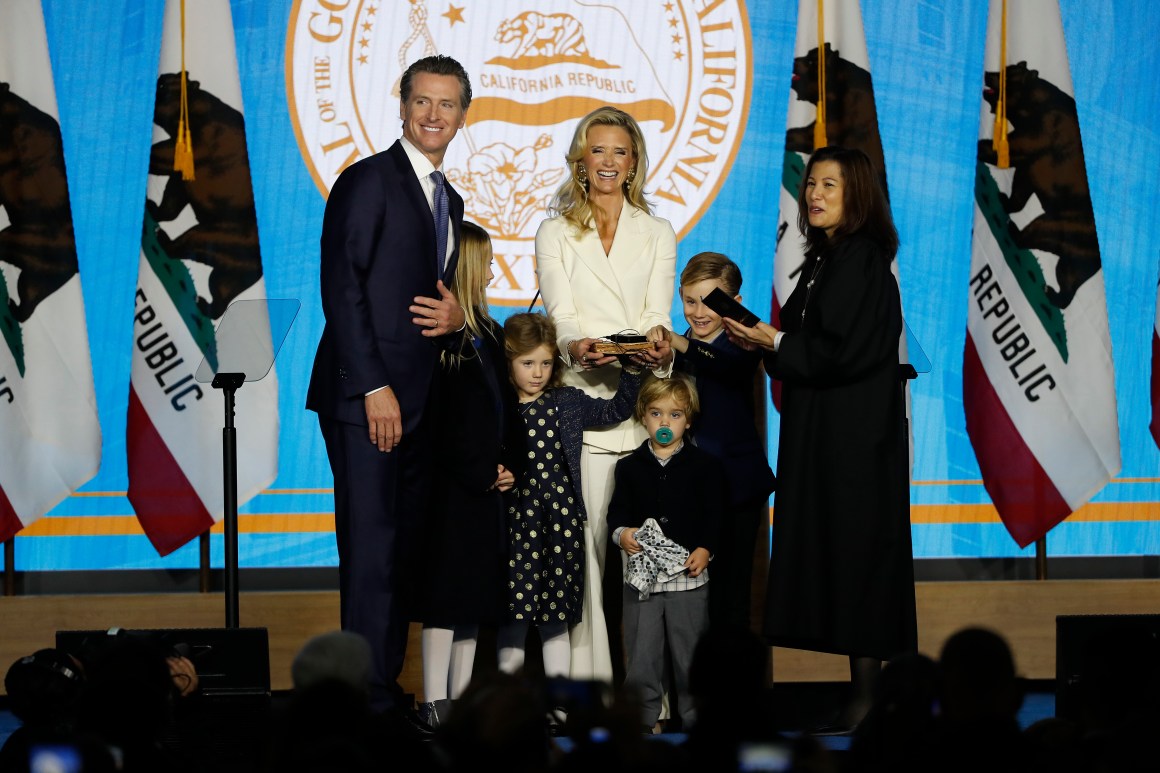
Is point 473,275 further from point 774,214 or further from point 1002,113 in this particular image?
point 1002,113

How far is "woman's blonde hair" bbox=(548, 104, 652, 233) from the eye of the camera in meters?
4.17

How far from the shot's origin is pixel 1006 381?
5.54 metres

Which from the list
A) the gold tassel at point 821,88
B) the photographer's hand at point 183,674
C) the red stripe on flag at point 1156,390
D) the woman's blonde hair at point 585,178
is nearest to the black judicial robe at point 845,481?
the woman's blonde hair at point 585,178

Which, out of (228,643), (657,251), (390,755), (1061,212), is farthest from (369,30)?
(390,755)

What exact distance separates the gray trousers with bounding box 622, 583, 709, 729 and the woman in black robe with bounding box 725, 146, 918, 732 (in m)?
0.34

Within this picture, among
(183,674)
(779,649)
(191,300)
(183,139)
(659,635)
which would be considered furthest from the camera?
(191,300)

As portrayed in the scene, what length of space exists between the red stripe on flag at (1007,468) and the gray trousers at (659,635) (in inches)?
76.2

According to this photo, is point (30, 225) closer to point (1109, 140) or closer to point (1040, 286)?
point (1040, 286)

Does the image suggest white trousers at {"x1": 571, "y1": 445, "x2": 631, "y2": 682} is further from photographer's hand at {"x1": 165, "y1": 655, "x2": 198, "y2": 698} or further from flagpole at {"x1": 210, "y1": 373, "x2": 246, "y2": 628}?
photographer's hand at {"x1": 165, "y1": 655, "x2": 198, "y2": 698}

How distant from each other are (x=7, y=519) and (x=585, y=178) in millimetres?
2577

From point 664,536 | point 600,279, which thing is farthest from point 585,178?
point 664,536

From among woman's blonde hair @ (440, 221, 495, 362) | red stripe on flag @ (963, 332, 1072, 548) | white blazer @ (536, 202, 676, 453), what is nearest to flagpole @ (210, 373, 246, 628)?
woman's blonde hair @ (440, 221, 495, 362)

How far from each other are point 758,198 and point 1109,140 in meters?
1.52

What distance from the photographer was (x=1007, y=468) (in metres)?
5.55
